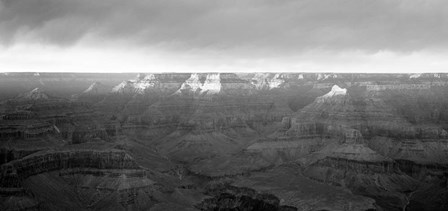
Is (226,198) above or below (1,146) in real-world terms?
below

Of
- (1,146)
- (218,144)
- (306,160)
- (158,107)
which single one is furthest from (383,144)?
(1,146)

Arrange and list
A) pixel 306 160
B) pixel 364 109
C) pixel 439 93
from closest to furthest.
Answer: pixel 306 160 → pixel 364 109 → pixel 439 93

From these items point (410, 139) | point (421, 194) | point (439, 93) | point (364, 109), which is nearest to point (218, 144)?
point (364, 109)

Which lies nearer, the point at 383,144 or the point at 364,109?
the point at 383,144

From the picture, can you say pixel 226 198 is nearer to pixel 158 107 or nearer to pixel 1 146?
pixel 1 146

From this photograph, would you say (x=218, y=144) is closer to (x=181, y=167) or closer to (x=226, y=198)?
(x=181, y=167)

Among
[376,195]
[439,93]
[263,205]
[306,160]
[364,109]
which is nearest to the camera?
[263,205]
